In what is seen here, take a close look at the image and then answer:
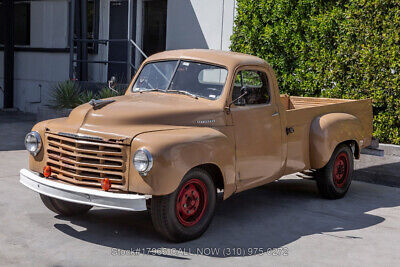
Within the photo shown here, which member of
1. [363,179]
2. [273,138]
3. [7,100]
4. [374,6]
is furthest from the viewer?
[7,100]

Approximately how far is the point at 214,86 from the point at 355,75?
191 inches

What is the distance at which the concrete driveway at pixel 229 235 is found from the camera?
16.8ft

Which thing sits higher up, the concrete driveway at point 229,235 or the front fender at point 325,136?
Result: the front fender at point 325,136

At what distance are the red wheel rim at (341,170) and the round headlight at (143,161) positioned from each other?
3444 millimetres

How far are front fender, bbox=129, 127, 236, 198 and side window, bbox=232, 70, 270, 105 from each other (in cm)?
99

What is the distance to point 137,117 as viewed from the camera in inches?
222

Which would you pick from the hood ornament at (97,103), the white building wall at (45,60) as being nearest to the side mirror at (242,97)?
the hood ornament at (97,103)

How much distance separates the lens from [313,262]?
16.9 ft

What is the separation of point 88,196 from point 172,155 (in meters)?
0.85

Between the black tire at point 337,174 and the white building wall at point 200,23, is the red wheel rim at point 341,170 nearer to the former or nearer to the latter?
the black tire at point 337,174

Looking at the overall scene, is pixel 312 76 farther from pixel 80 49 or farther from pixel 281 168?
pixel 80 49

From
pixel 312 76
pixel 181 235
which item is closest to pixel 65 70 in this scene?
pixel 312 76

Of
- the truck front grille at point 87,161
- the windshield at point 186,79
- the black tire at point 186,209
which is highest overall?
the windshield at point 186,79

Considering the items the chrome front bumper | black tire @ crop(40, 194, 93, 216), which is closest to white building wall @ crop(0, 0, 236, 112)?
black tire @ crop(40, 194, 93, 216)
